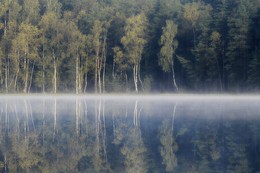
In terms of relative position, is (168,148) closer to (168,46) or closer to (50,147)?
(50,147)

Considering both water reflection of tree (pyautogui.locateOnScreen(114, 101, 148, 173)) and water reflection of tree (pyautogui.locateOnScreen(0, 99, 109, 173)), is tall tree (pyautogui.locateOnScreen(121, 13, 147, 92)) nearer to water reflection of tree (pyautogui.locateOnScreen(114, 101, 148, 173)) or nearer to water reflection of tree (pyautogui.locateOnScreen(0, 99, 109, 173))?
water reflection of tree (pyautogui.locateOnScreen(114, 101, 148, 173))

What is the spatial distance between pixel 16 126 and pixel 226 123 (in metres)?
7.62

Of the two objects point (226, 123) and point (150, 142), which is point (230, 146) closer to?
point (150, 142)

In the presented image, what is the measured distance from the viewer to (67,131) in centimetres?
1449

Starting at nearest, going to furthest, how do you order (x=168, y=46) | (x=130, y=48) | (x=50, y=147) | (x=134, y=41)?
(x=50, y=147) → (x=168, y=46) → (x=134, y=41) → (x=130, y=48)

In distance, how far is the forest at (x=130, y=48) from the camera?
5394cm

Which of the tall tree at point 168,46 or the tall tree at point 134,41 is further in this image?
the tall tree at point 134,41

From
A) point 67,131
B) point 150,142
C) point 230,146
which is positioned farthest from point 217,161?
point 67,131

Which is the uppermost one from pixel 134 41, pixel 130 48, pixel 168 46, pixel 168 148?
pixel 134 41

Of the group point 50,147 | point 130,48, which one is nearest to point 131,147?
point 50,147

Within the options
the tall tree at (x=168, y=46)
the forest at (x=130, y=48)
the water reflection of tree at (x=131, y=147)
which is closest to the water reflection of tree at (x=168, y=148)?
the water reflection of tree at (x=131, y=147)

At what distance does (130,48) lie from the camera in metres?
56.0

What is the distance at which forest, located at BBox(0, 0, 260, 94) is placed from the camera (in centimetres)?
5394

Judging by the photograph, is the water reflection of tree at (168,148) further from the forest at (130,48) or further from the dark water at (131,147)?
the forest at (130,48)
